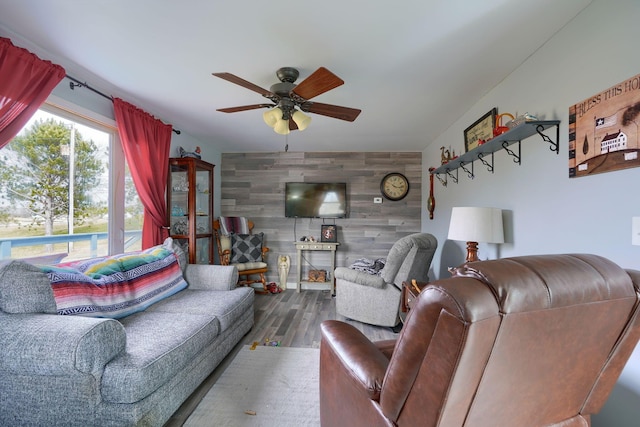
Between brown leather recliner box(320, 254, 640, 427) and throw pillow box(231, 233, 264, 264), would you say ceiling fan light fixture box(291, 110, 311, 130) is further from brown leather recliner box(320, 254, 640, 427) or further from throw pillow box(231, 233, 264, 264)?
throw pillow box(231, 233, 264, 264)

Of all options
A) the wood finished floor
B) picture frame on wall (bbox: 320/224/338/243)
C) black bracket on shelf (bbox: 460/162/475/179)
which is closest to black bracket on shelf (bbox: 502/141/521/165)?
black bracket on shelf (bbox: 460/162/475/179)

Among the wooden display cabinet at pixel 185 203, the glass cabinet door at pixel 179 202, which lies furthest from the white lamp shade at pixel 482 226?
the glass cabinet door at pixel 179 202

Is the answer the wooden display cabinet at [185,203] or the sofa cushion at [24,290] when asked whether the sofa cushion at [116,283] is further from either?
the wooden display cabinet at [185,203]

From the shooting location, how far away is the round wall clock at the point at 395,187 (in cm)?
439

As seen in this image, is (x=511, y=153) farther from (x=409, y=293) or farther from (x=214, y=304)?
(x=214, y=304)

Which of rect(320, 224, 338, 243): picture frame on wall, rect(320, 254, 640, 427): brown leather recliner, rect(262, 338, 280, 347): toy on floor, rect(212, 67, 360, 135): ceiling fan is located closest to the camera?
rect(320, 254, 640, 427): brown leather recliner

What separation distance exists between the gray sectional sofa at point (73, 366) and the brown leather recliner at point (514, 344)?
1248mm

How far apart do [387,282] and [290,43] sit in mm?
2285

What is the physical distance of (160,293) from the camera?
7.56ft

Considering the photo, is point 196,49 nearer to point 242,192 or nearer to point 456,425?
point 456,425

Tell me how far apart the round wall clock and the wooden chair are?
7.16 ft

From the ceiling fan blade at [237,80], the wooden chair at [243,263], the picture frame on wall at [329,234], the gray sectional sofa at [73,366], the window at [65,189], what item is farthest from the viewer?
the picture frame on wall at [329,234]

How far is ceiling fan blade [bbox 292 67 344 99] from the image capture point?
1.57 m

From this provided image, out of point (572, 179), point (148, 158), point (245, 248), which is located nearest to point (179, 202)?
point (148, 158)
